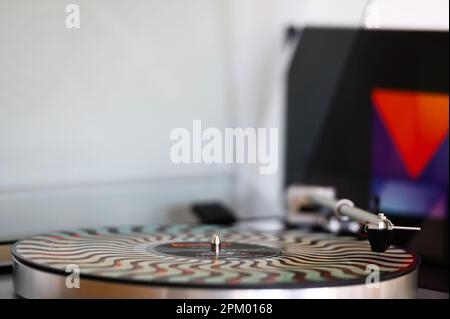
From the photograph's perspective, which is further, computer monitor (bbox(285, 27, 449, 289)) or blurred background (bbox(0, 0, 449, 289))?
computer monitor (bbox(285, 27, 449, 289))

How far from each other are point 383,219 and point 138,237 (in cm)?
56

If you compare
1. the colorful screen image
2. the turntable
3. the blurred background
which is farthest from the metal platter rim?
the colorful screen image

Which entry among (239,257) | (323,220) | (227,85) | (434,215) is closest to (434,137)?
(434,215)

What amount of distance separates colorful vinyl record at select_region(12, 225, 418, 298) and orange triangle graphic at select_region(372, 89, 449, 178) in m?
0.53

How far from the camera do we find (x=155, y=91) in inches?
94.9

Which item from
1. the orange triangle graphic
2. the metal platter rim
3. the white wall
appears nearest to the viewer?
the metal platter rim

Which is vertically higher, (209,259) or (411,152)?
(411,152)

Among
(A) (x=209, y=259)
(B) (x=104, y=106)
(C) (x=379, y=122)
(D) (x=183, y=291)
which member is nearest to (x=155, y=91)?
(B) (x=104, y=106)

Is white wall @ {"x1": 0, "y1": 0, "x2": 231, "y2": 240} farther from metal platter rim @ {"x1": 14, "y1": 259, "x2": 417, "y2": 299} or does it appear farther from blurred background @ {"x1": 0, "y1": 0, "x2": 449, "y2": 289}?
metal platter rim @ {"x1": 14, "y1": 259, "x2": 417, "y2": 299}

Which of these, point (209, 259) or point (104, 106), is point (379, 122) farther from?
point (209, 259)

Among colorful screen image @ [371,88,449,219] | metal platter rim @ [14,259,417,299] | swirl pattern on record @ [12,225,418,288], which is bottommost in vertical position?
metal platter rim @ [14,259,417,299]

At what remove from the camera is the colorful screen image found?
7.54 ft

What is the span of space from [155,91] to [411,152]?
0.73 metres
